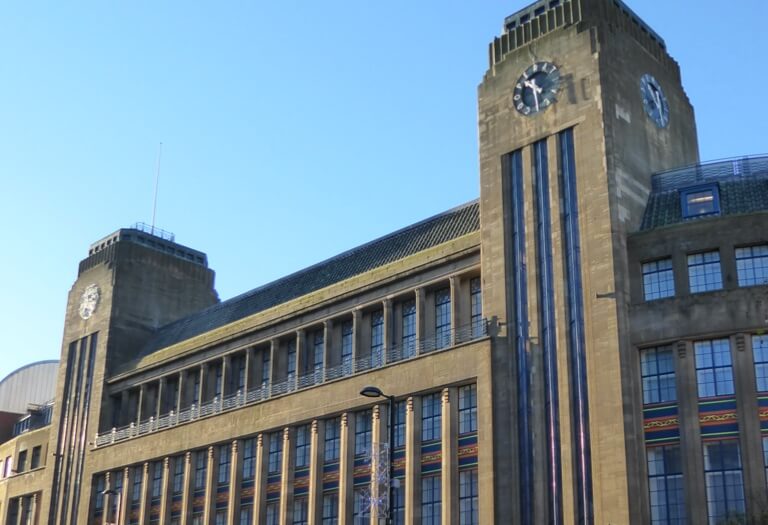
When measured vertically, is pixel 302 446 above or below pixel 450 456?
above

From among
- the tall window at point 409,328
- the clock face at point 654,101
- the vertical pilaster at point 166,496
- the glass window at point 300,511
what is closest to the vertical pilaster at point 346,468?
the glass window at point 300,511

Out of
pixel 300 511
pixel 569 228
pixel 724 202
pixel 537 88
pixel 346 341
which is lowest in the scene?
pixel 300 511

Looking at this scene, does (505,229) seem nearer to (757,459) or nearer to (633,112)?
(633,112)

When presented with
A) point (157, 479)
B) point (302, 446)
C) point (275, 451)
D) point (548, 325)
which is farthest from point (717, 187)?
point (157, 479)

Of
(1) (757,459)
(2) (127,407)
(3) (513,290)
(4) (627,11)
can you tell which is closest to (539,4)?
(4) (627,11)

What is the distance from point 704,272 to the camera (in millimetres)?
41906

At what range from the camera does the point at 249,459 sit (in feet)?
189

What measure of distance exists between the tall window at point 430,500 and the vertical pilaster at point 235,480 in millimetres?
13860

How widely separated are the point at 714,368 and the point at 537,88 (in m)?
15.0

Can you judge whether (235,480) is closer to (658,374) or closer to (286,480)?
(286,480)

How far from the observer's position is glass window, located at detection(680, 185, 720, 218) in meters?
43.9

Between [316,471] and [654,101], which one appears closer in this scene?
[654,101]

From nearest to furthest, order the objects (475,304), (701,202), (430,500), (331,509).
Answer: (701,202) → (430,500) → (475,304) → (331,509)

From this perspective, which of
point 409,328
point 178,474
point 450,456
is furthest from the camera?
point 178,474
